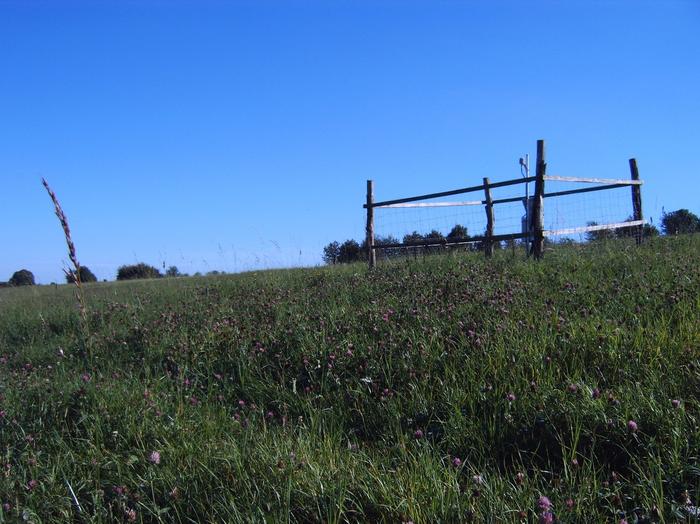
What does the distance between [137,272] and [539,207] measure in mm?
25151

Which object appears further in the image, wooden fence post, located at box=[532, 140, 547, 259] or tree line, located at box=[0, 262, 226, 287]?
tree line, located at box=[0, 262, 226, 287]

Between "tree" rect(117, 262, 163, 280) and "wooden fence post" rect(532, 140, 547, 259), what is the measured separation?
70.7ft

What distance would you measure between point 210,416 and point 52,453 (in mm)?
954

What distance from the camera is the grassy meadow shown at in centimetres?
248

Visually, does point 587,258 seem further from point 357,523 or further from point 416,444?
point 357,523

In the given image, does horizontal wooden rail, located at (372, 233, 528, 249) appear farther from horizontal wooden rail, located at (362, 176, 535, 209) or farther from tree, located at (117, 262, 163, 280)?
tree, located at (117, 262, 163, 280)

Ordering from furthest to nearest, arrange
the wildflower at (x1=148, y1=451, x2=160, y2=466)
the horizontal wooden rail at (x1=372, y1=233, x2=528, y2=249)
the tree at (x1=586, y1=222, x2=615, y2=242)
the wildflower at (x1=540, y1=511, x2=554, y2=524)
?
the tree at (x1=586, y1=222, x2=615, y2=242)
the horizontal wooden rail at (x1=372, y1=233, x2=528, y2=249)
the wildflower at (x1=148, y1=451, x2=160, y2=466)
the wildflower at (x1=540, y1=511, x2=554, y2=524)

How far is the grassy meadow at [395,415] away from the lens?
2.48 m

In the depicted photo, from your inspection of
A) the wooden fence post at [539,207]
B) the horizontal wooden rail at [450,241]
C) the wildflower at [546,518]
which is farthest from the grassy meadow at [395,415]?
the horizontal wooden rail at [450,241]

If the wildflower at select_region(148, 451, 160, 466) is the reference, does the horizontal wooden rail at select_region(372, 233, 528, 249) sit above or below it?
above

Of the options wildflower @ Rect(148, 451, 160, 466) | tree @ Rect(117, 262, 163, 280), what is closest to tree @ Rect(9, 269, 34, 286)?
tree @ Rect(117, 262, 163, 280)

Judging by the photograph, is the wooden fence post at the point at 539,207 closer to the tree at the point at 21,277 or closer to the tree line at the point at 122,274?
the tree line at the point at 122,274

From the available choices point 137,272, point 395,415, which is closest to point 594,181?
point 395,415

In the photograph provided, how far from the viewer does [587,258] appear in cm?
748
